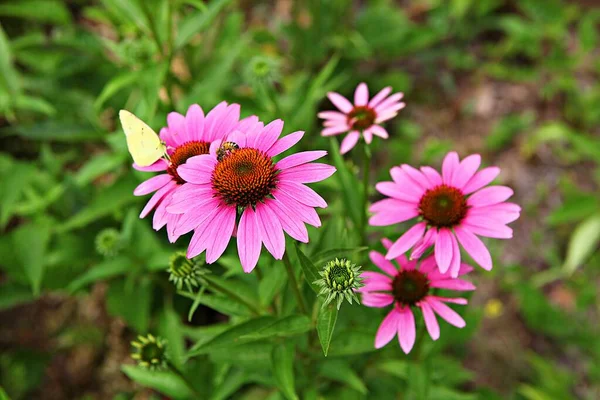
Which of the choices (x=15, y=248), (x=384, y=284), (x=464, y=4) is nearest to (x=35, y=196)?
(x=15, y=248)

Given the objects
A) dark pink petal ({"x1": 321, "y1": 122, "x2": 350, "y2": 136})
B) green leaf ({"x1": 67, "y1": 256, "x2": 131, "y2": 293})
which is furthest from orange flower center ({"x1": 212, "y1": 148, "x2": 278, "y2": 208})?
green leaf ({"x1": 67, "y1": 256, "x2": 131, "y2": 293})

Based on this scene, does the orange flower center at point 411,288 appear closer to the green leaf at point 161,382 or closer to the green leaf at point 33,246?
the green leaf at point 161,382

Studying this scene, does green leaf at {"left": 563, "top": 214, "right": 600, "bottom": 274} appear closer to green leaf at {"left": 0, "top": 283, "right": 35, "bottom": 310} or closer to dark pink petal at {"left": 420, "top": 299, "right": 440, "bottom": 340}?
dark pink petal at {"left": 420, "top": 299, "right": 440, "bottom": 340}

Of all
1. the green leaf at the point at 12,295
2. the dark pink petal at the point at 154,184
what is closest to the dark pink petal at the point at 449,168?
the dark pink petal at the point at 154,184

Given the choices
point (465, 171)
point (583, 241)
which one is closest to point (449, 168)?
point (465, 171)

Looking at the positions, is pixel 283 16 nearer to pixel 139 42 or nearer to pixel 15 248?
pixel 139 42

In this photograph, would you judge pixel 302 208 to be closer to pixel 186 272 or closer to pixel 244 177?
pixel 244 177
